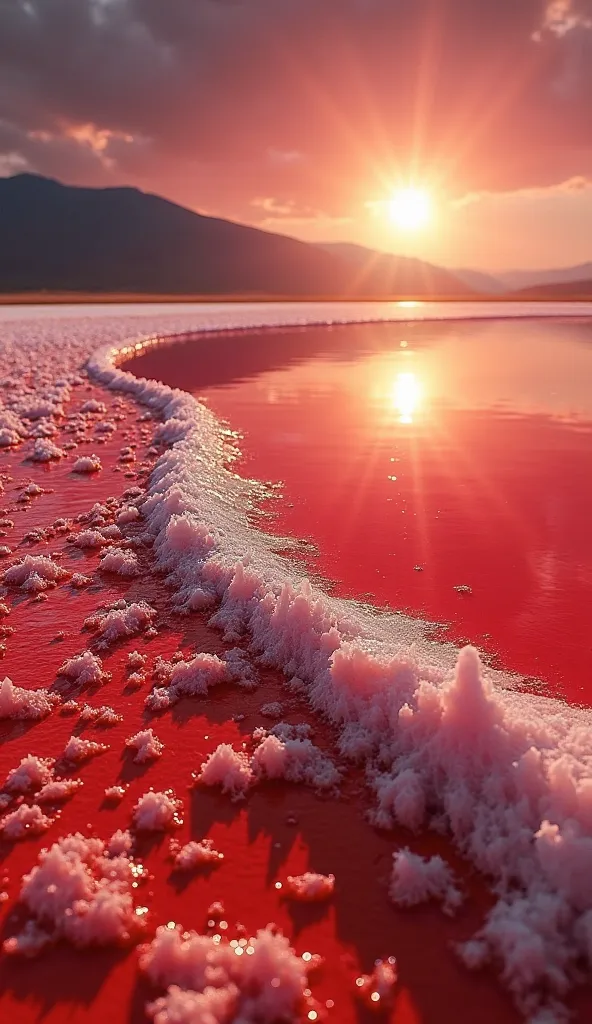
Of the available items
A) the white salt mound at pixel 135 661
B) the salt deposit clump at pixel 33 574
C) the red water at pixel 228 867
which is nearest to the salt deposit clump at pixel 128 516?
the salt deposit clump at pixel 33 574

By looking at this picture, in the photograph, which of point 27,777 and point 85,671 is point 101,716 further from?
point 27,777

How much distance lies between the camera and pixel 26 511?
10.2 meters

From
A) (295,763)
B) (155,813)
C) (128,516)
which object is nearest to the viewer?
(155,813)

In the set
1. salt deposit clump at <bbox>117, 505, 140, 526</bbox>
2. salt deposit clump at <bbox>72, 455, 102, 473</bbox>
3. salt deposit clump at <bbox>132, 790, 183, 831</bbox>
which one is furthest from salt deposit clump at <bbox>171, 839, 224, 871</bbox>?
salt deposit clump at <bbox>72, 455, 102, 473</bbox>

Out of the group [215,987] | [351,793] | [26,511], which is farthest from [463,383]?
[215,987]

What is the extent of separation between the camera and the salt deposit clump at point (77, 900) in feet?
11.6

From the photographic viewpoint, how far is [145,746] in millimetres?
4941

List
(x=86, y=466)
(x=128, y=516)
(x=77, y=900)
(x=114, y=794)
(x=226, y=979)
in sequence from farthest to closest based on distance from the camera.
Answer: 1. (x=86, y=466)
2. (x=128, y=516)
3. (x=114, y=794)
4. (x=77, y=900)
5. (x=226, y=979)

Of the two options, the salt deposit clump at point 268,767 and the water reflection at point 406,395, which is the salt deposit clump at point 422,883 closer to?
the salt deposit clump at point 268,767

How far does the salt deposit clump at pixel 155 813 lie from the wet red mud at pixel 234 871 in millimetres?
75

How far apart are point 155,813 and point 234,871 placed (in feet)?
2.05

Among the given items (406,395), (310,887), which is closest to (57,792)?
(310,887)

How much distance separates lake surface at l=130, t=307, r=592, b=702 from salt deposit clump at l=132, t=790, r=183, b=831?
3026mm

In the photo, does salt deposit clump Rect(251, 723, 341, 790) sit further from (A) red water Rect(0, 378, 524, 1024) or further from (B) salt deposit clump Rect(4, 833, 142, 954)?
(B) salt deposit clump Rect(4, 833, 142, 954)
